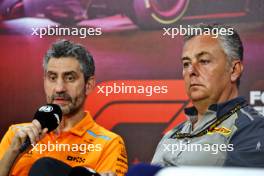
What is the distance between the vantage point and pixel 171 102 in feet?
10.3

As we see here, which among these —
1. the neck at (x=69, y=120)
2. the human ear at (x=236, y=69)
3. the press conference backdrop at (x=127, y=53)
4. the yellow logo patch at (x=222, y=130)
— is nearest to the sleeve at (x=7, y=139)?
the press conference backdrop at (x=127, y=53)

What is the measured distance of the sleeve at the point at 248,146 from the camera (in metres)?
2.83

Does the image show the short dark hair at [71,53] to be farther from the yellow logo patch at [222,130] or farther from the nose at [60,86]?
the yellow logo patch at [222,130]

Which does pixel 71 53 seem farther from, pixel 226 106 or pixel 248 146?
pixel 248 146

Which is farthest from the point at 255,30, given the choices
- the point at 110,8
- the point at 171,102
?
the point at 110,8

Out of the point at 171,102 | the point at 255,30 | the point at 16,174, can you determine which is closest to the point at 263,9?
the point at 255,30

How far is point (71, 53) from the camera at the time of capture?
10.7ft

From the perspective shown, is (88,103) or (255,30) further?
(88,103)

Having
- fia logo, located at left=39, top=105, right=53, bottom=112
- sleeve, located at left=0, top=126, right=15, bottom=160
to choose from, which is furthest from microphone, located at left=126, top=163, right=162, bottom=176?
sleeve, located at left=0, top=126, right=15, bottom=160

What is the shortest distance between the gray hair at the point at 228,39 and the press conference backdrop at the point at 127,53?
4 cm

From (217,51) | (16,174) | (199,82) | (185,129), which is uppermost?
(217,51)

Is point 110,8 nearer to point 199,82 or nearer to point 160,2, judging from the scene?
point 160,2

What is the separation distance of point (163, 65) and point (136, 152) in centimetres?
63

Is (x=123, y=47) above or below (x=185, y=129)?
above
